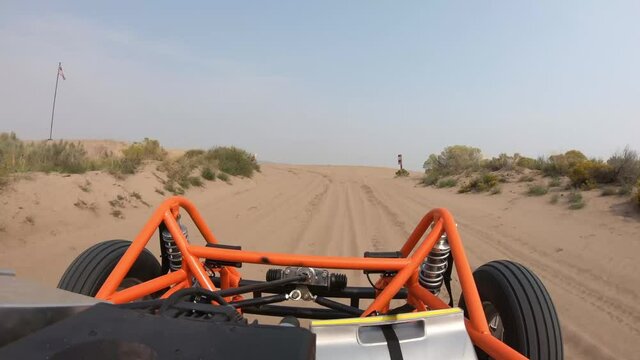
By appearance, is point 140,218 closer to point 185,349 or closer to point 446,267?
point 446,267

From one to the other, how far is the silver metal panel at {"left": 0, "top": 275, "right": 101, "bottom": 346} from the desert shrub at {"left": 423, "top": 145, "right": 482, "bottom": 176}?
73.2 feet

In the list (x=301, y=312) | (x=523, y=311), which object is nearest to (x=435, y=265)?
(x=523, y=311)

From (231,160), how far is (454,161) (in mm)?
12136

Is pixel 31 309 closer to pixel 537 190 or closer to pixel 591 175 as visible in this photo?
pixel 591 175

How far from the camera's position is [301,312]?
3.13 meters

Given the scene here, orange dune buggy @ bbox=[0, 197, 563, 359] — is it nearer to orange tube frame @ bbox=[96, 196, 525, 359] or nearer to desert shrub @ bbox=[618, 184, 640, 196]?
orange tube frame @ bbox=[96, 196, 525, 359]

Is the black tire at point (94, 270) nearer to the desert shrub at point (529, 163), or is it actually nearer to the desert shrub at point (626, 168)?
the desert shrub at point (626, 168)

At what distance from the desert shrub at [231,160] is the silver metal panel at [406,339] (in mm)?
20180

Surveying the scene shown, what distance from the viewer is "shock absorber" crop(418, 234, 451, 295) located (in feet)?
9.30

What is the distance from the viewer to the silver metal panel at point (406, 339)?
1694mm

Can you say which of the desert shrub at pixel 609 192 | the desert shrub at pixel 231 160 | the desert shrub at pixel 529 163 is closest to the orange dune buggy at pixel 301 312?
the desert shrub at pixel 609 192

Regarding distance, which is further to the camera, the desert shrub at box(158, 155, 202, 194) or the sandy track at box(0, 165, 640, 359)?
the desert shrub at box(158, 155, 202, 194)

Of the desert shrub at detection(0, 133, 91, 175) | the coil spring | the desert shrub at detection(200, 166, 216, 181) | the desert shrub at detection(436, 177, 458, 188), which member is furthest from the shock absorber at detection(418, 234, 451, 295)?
the desert shrub at detection(436, 177, 458, 188)

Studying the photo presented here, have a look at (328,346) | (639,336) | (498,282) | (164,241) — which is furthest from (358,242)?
(328,346)
